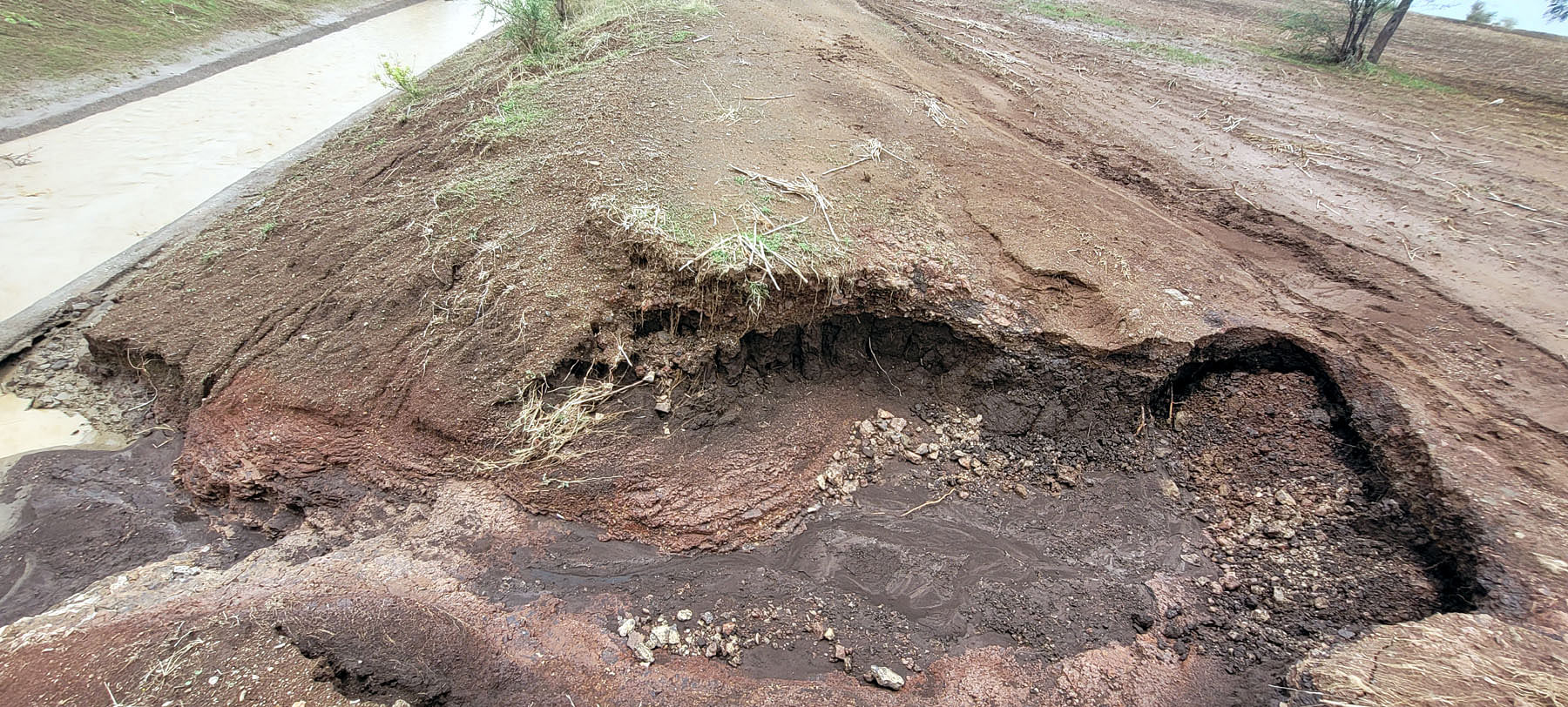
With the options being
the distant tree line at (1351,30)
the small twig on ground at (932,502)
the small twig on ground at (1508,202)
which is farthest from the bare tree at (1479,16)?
the small twig on ground at (932,502)

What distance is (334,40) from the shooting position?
11023mm

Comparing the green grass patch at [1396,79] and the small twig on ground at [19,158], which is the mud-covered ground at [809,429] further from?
the green grass patch at [1396,79]

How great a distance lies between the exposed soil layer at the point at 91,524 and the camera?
314 centimetres

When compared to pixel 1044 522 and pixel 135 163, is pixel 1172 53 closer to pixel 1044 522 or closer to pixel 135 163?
pixel 1044 522

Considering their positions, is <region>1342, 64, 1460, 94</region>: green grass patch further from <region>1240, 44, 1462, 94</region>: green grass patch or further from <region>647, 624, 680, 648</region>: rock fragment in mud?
<region>647, 624, 680, 648</region>: rock fragment in mud

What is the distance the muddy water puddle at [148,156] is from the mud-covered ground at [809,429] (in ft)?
3.58

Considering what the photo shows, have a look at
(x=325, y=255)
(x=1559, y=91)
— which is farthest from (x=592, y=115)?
(x=1559, y=91)

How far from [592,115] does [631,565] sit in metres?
3.44

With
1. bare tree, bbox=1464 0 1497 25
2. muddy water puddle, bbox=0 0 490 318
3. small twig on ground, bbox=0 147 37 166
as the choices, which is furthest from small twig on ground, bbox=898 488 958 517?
bare tree, bbox=1464 0 1497 25

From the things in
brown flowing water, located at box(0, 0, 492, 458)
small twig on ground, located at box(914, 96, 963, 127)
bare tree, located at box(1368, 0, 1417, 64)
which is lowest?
brown flowing water, located at box(0, 0, 492, 458)

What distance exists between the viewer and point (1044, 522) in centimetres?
346

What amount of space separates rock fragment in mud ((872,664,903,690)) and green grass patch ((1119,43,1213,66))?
31.3 ft

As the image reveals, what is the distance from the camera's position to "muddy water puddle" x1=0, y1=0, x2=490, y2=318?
538 cm

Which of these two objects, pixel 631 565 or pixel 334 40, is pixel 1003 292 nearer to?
pixel 631 565
